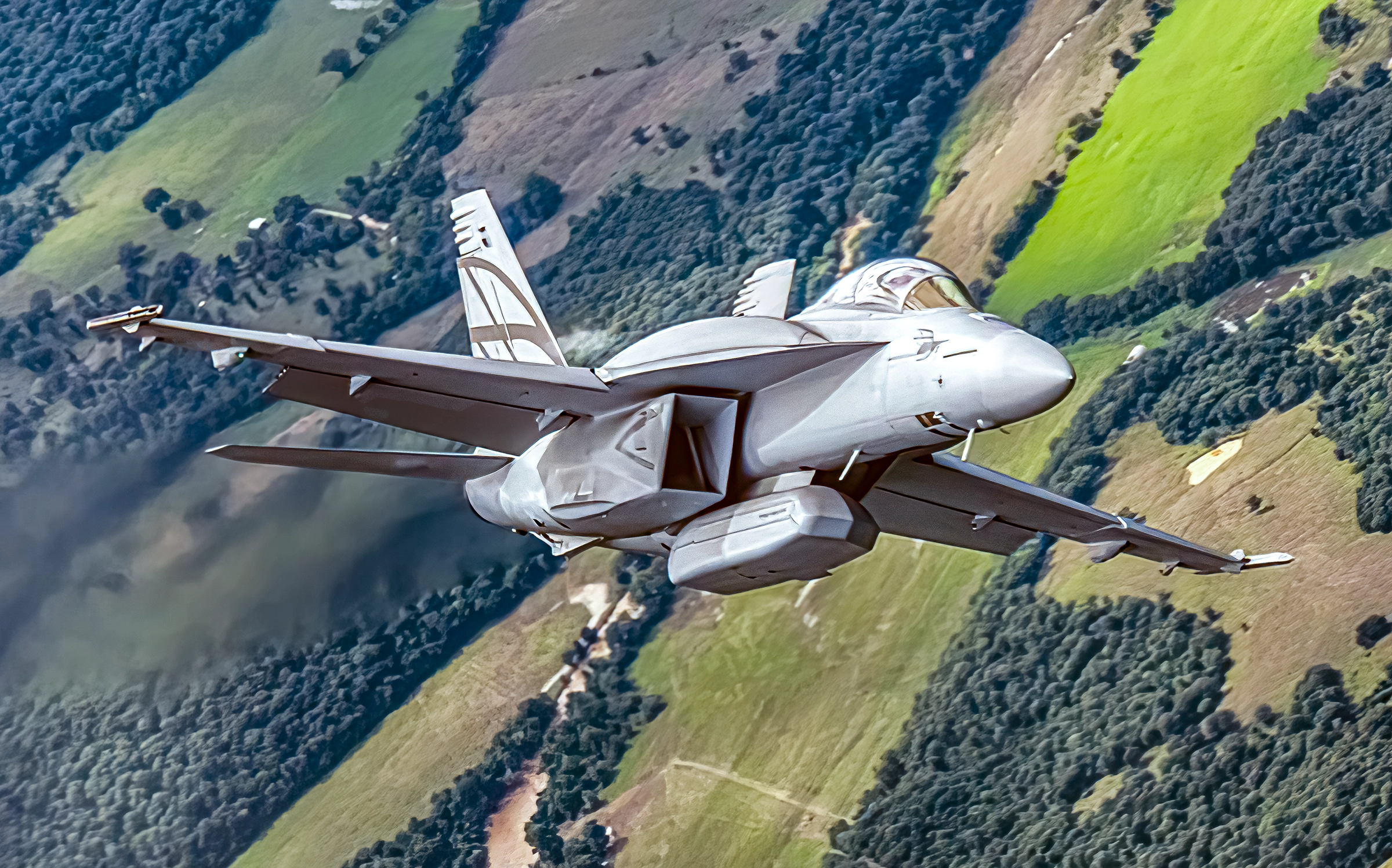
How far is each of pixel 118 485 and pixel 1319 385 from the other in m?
30.2

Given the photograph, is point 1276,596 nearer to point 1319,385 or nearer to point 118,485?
point 1319,385

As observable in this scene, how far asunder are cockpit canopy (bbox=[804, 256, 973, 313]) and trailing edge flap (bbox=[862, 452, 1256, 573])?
2.32 metres

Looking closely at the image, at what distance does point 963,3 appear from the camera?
4638cm

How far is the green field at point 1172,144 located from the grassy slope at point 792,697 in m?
3.87

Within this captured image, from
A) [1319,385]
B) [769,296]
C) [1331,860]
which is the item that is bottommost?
[1331,860]

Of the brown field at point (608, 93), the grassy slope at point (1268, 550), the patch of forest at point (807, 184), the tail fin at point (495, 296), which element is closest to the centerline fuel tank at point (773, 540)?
the tail fin at point (495, 296)

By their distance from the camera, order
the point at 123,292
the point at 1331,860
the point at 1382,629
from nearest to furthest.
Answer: the point at 1331,860, the point at 1382,629, the point at 123,292

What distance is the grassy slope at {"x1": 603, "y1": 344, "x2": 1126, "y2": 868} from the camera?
27109 mm

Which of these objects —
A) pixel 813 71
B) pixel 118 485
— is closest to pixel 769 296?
pixel 118 485

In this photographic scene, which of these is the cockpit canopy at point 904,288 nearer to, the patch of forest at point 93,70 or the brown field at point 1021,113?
the brown field at point 1021,113

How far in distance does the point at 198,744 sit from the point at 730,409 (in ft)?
84.2

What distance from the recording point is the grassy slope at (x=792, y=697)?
2711cm

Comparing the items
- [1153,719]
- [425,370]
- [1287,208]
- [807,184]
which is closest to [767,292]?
[425,370]

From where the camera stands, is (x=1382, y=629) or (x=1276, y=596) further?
(x=1276, y=596)
